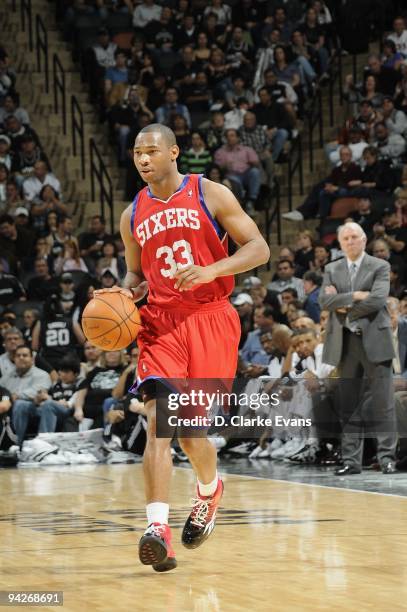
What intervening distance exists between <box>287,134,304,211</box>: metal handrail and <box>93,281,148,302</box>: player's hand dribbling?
10.9 m

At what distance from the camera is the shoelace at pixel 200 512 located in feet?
18.3

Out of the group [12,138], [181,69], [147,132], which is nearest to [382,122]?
[181,69]

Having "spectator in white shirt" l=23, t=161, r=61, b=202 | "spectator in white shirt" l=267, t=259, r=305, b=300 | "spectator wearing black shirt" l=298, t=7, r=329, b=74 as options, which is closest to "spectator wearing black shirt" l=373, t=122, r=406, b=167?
"spectator in white shirt" l=267, t=259, r=305, b=300

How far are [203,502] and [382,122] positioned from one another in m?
10.2

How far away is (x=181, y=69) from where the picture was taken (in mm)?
17797

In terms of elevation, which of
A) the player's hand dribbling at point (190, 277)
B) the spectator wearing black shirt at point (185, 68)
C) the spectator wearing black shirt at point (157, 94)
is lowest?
the player's hand dribbling at point (190, 277)

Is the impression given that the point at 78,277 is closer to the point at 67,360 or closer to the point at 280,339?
the point at 67,360

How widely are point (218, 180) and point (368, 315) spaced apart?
20.3 feet

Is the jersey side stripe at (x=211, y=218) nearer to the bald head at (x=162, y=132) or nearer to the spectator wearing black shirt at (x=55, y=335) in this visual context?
the bald head at (x=162, y=132)

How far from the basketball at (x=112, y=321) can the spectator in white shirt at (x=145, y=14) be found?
13.8 m

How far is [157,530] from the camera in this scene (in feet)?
16.6

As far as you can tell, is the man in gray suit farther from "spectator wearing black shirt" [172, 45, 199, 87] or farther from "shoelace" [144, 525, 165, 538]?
"spectator wearing black shirt" [172, 45, 199, 87]

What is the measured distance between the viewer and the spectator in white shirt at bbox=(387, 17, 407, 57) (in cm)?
1645

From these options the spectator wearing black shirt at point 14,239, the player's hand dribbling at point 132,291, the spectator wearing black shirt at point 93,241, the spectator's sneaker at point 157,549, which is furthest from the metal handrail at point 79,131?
the spectator's sneaker at point 157,549
